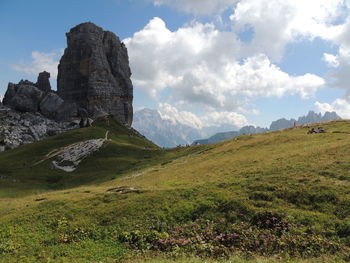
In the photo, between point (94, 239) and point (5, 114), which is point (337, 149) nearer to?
point (94, 239)

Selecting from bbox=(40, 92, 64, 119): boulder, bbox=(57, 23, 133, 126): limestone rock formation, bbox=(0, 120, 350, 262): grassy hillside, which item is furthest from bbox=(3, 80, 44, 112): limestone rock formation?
bbox=(0, 120, 350, 262): grassy hillside

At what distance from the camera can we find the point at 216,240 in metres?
19.6

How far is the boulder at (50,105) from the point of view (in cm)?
17136

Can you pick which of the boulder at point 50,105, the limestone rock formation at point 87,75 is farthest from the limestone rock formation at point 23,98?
the limestone rock formation at point 87,75

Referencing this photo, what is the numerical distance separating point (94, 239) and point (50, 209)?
9946mm

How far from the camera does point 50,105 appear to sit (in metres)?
173

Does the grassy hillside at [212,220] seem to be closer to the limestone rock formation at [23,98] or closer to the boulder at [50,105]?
the boulder at [50,105]

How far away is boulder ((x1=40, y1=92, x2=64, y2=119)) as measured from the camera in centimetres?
17136

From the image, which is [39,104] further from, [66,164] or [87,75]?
[66,164]

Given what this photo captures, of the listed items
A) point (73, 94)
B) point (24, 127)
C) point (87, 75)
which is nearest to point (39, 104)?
point (73, 94)

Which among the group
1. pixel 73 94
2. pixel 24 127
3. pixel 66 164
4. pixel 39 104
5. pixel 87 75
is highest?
pixel 87 75

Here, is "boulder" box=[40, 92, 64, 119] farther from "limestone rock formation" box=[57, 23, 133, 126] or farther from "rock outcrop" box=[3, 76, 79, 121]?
"limestone rock formation" box=[57, 23, 133, 126]

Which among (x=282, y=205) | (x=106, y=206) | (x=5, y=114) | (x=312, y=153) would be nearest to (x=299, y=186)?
(x=282, y=205)

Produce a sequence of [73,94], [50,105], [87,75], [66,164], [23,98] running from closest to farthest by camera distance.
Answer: [66,164], [23,98], [50,105], [87,75], [73,94]
